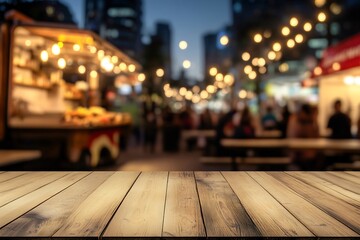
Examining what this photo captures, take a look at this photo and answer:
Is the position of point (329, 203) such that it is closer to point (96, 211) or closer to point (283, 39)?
point (96, 211)

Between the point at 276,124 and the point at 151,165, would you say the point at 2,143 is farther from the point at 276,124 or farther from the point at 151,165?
the point at 276,124

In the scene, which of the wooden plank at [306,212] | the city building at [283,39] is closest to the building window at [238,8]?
the city building at [283,39]

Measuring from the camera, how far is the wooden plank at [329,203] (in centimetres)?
183

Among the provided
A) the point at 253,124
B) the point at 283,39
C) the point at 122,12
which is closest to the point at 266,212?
the point at 253,124

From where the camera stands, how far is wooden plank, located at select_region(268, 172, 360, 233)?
1.83 metres

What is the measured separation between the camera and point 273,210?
2.01m

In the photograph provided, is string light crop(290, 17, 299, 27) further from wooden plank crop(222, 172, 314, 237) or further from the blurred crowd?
wooden plank crop(222, 172, 314, 237)

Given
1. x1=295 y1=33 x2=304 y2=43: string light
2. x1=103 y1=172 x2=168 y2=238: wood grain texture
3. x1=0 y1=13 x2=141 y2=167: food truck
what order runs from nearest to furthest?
1. x1=103 y1=172 x2=168 y2=238: wood grain texture
2. x1=0 y1=13 x2=141 y2=167: food truck
3. x1=295 y1=33 x2=304 y2=43: string light

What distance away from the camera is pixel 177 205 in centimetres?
209

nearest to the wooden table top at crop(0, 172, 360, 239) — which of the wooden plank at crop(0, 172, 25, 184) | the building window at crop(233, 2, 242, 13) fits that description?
the wooden plank at crop(0, 172, 25, 184)

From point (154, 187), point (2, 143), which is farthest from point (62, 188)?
point (2, 143)

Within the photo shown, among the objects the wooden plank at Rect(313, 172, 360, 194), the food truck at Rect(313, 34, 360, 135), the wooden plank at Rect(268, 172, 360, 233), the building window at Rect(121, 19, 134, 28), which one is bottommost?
the wooden plank at Rect(268, 172, 360, 233)

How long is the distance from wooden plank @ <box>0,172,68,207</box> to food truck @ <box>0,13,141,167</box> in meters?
4.94

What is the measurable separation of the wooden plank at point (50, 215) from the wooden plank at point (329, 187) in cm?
151
